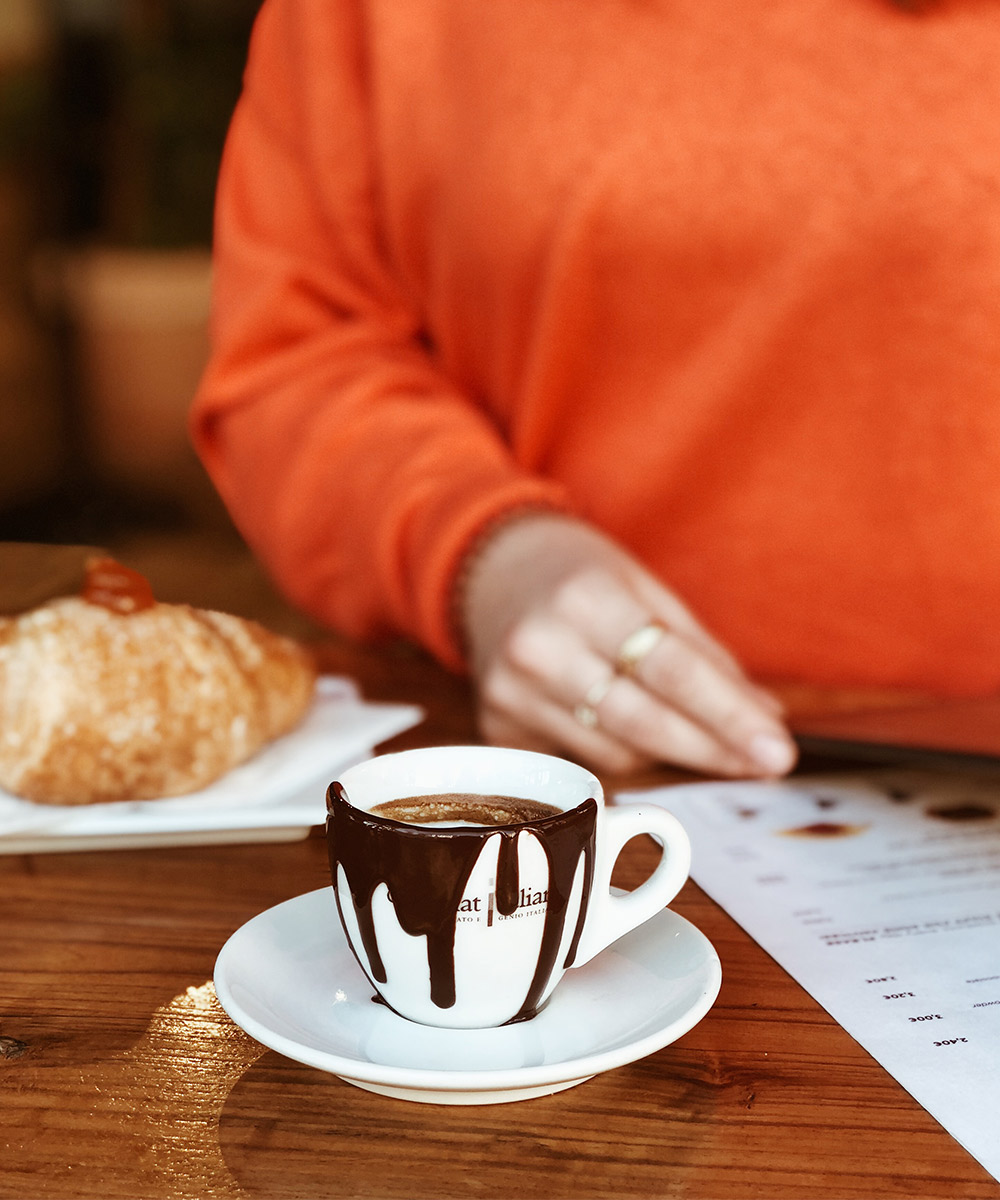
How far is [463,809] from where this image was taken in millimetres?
367

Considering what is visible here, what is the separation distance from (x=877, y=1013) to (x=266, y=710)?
32 cm

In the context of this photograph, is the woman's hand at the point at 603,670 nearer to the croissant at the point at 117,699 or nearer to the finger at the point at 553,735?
the finger at the point at 553,735

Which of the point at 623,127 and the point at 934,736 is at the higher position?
the point at 623,127

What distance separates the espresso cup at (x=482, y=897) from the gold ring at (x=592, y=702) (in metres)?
0.25

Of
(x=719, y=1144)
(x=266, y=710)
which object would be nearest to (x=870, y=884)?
(x=719, y=1144)

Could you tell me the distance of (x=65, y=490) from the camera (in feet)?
1.85

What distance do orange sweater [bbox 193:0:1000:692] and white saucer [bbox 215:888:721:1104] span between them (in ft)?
1.24

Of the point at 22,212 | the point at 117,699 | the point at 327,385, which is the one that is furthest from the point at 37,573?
the point at 22,212

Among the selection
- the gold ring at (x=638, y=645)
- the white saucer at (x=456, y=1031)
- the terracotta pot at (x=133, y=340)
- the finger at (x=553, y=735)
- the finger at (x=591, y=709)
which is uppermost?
the white saucer at (x=456, y=1031)

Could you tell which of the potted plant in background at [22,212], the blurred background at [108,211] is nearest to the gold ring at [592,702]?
the blurred background at [108,211]

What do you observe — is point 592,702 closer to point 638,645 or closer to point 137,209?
point 638,645

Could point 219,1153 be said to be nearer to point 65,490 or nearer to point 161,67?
point 65,490

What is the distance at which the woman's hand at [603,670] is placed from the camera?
1.94 feet

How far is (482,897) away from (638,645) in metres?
0.32
